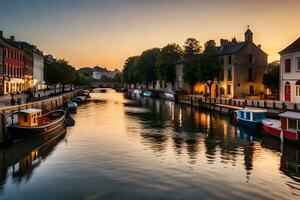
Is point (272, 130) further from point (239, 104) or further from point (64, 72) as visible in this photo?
point (64, 72)

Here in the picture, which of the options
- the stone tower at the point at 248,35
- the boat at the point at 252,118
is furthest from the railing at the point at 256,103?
the stone tower at the point at 248,35

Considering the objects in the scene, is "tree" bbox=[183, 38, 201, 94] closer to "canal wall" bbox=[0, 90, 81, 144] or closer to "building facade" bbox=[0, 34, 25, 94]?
"canal wall" bbox=[0, 90, 81, 144]

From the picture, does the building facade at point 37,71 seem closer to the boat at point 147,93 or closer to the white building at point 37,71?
the white building at point 37,71

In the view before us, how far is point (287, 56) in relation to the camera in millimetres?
56875

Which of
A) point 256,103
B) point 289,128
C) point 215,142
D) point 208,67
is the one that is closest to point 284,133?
point 289,128

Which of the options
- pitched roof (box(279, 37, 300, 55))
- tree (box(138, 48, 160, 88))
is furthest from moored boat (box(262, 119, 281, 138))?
tree (box(138, 48, 160, 88))

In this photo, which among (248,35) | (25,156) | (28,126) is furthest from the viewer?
(248,35)

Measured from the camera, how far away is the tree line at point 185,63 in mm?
84812

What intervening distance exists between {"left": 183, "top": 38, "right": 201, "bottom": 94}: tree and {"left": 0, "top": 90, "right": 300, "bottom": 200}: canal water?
158ft

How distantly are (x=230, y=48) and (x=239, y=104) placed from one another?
104 ft

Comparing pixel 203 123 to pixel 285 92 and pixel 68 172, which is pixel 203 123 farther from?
pixel 68 172

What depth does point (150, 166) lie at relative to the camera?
1064 inches

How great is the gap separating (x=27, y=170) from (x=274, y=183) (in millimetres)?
16838

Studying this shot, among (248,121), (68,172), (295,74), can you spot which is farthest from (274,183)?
(295,74)
